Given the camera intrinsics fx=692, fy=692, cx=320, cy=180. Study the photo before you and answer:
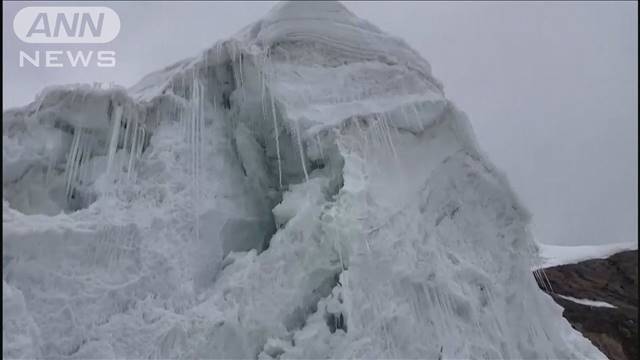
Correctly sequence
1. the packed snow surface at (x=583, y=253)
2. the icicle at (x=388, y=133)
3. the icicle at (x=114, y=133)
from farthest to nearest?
1. the packed snow surface at (x=583, y=253)
2. the icicle at (x=388, y=133)
3. the icicle at (x=114, y=133)

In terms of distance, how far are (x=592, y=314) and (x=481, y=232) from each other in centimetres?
1408

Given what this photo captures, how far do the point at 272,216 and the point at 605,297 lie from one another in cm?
1838

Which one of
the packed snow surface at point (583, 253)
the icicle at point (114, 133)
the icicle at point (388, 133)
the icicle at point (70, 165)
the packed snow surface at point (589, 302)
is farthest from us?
the packed snow surface at point (583, 253)

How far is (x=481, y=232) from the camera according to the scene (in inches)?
394

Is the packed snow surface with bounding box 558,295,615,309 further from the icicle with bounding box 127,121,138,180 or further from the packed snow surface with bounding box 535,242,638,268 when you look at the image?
the icicle with bounding box 127,121,138,180

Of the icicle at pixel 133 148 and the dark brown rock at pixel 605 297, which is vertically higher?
the icicle at pixel 133 148

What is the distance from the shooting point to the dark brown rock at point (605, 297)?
2139 centimetres

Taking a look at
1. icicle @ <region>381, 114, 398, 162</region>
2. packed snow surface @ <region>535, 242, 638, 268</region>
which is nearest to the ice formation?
icicle @ <region>381, 114, 398, 162</region>

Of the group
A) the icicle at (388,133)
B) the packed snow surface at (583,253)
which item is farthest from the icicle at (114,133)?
the packed snow surface at (583,253)

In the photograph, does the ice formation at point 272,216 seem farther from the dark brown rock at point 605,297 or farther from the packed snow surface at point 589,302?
the packed snow surface at point 589,302

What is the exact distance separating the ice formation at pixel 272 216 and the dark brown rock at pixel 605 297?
11.5 m

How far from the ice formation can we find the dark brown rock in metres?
11.5

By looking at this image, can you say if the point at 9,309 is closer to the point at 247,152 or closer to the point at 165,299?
the point at 165,299

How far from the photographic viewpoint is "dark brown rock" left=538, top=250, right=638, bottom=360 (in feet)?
70.2
